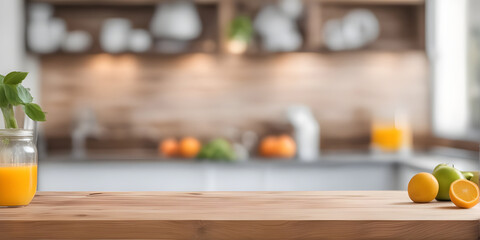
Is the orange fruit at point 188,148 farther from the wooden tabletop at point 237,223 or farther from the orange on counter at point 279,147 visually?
the wooden tabletop at point 237,223

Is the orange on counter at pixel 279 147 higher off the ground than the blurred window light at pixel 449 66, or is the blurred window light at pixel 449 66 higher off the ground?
the blurred window light at pixel 449 66

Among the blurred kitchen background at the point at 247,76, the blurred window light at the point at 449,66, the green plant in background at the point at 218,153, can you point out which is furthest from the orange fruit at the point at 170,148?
the blurred window light at the point at 449,66

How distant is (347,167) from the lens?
3.54m

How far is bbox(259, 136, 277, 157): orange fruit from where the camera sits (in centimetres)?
374

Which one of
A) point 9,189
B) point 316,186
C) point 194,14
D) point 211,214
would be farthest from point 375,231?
point 194,14

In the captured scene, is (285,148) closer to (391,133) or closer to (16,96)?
(391,133)

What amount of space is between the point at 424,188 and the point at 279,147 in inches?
86.2

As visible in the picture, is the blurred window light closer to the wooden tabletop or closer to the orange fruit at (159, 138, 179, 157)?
the orange fruit at (159, 138, 179, 157)

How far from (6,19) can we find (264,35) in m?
1.69

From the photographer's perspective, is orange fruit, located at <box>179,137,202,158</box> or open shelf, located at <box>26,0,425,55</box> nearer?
orange fruit, located at <box>179,137,202,158</box>

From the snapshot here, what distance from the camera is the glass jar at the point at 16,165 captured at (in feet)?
4.69

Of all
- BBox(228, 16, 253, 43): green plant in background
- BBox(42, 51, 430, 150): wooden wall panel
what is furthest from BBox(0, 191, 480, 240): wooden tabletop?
BBox(42, 51, 430, 150): wooden wall panel

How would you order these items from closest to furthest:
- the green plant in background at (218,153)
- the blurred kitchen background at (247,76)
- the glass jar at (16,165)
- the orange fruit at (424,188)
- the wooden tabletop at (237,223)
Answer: the wooden tabletop at (237,223)
the glass jar at (16,165)
the orange fruit at (424,188)
the green plant in background at (218,153)
the blurred kitchen background at (247,76)

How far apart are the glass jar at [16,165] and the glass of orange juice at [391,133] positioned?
2.93 meters
